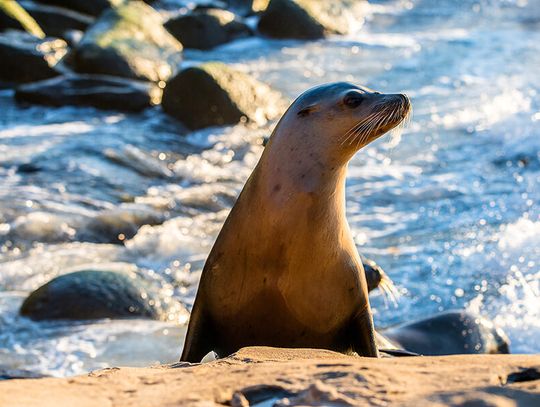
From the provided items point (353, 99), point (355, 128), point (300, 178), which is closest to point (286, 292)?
point (300, 178)

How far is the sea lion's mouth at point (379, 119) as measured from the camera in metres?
5.02

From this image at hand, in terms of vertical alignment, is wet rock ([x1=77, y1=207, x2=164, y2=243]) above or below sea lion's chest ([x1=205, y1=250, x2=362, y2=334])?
below

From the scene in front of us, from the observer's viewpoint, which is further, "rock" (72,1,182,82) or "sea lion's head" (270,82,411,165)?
"rock" (72,1,182,82)

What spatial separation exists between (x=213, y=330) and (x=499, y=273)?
4.63 m

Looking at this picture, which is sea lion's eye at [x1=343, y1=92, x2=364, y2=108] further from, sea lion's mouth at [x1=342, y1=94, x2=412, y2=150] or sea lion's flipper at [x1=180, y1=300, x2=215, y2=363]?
sea lion's flipper at [x1=180, y1=300, x2=215, y2=363]

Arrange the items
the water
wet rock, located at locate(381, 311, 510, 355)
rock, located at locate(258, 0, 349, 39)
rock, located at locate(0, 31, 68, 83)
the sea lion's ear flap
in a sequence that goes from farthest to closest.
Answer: rock, located at locate(258, 0, 349, 39), rock, located at locate(0, 31, 68, 83), the water, wet rock, located at locate(381, 311, 510, 355), the sea lion's ear flap

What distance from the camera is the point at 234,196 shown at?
35.8ft

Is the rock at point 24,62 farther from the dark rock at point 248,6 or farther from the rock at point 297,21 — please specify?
the dark rock at point 248,6

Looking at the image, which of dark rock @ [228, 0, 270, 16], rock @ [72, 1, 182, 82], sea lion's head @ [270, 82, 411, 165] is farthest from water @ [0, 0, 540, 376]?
dark rock @ [228, 0, 270, 16]

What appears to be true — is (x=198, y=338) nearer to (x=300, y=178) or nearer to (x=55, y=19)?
(x=300, y=178)

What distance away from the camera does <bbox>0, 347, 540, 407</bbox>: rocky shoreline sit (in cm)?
277

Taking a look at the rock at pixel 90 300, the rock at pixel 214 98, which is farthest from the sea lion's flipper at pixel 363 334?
the rock at pixel 214 98

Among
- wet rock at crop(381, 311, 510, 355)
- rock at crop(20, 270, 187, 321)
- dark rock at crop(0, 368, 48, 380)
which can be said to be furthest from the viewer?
rock at crop(20, 270, 187, 321)

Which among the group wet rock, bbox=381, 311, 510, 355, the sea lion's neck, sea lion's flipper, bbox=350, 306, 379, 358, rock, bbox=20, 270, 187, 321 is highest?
the sea lion's neck
